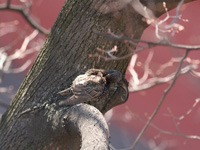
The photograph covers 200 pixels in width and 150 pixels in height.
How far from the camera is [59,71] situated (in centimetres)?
146

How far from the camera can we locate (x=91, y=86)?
1358 millimetres

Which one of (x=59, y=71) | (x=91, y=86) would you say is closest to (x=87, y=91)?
(x=91, y=86)

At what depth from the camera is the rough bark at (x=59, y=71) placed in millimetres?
1418

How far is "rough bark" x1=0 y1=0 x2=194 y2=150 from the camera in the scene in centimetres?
142

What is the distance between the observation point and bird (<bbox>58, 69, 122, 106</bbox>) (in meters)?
1.36

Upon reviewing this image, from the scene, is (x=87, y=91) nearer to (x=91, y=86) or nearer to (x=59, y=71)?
(x=91, y=86)

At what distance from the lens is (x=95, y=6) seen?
4.71 ft

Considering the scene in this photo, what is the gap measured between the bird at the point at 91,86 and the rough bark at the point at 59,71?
0.20 ft

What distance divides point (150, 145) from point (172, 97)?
0.64m

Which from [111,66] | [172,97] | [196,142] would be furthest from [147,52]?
[111,66]

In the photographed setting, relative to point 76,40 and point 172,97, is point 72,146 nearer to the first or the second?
point 76,40

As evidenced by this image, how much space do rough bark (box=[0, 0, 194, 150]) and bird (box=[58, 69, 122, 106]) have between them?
2.4 inches

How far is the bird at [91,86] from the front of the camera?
1358 mm

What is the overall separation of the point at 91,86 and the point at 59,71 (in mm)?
170
